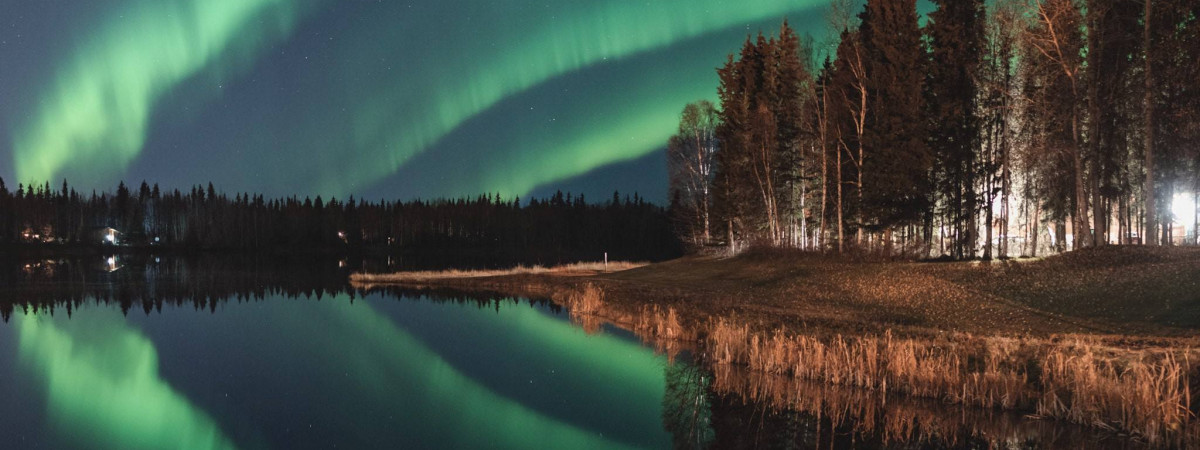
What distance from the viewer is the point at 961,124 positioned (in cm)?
4084

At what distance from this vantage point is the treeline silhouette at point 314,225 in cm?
16562

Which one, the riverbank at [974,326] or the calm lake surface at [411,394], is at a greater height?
the riverbank at [974,326]

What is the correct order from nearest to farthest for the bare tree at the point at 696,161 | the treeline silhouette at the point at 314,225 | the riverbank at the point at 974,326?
1. the riverbank at the point at 974,326
2. the bare tree at the point at 696,161
3. the treeline silhouette at the point at 314,225

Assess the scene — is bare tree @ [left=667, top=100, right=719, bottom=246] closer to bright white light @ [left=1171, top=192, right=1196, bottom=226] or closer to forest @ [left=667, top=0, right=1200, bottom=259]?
forest @ [left=667, top=0, right=1200, bottom=259]

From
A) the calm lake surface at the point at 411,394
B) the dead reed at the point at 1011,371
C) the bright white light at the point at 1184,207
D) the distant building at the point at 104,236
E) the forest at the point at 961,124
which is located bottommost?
the calm lake surface at the point at 411,394

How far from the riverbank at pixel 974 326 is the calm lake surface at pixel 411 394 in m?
0.73

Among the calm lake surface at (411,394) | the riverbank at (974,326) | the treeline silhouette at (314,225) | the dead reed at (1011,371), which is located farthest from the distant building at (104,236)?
the dead reed at (1011,371)

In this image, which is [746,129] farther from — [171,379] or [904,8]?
[171,379]

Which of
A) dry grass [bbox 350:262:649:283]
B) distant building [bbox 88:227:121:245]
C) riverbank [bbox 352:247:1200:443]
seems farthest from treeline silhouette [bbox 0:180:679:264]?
riverbank [bbox 352:247:1200:443]

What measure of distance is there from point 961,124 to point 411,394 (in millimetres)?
32673

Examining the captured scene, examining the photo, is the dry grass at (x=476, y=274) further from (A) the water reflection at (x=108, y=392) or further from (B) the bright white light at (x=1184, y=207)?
(B) the bright white light at (x=1184, y=207)

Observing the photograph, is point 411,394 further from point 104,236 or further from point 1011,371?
point 104,236

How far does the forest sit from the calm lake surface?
1987 cm

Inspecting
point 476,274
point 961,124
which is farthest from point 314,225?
point 961,124
